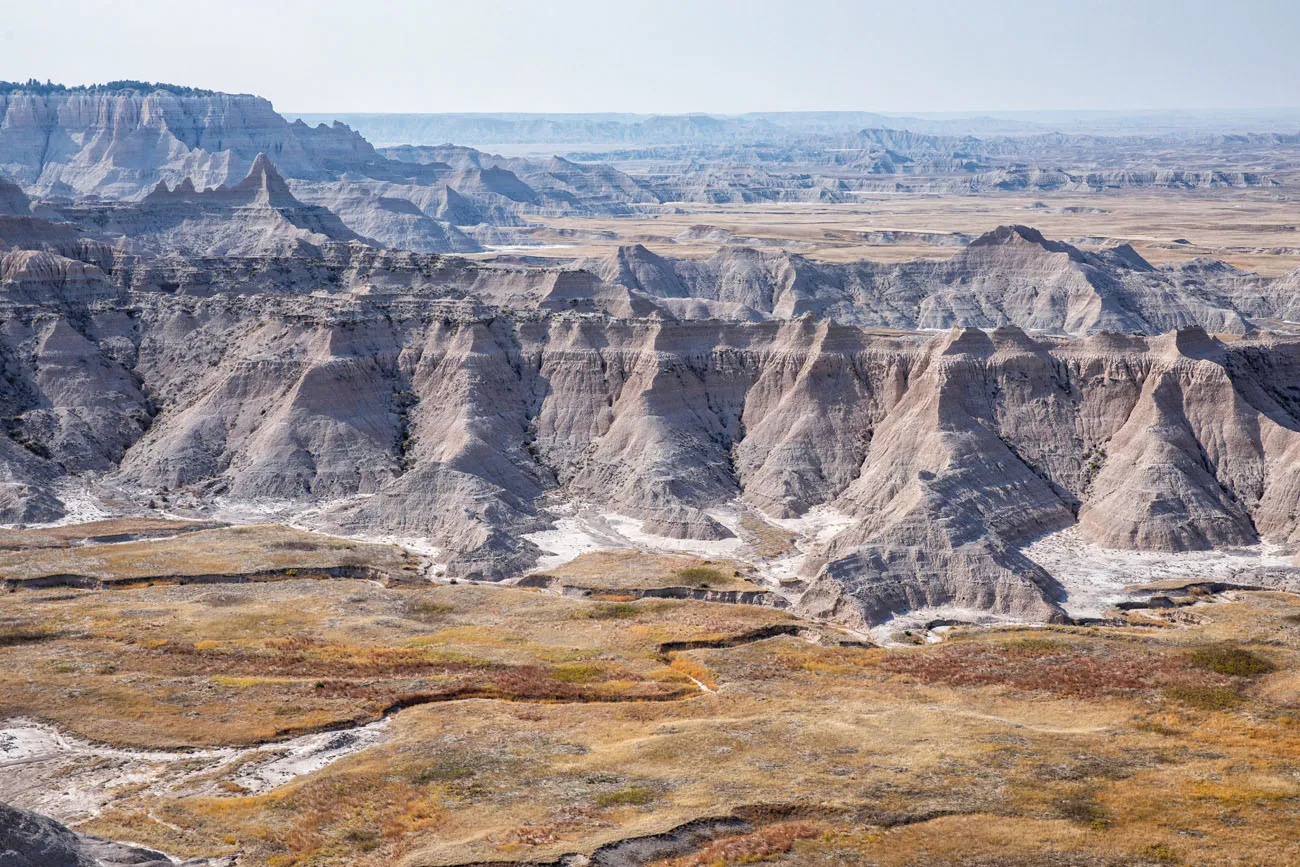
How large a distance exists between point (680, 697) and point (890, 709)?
967 cm

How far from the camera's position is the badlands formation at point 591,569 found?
41969 millimetres

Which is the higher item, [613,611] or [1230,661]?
[1230,661]

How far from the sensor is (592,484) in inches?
3775

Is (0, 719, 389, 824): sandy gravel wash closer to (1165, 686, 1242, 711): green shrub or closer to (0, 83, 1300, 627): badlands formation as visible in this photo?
(0, 83, 1300, 627): badlands formation

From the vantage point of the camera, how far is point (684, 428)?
98.6 meters

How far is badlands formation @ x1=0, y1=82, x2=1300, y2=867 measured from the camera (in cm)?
4197

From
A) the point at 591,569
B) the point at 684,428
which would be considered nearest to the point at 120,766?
the point at 591,569

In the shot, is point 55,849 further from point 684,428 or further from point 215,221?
point 215,221

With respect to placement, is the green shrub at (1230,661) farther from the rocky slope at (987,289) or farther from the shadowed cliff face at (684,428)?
the rocky slope at (987,289)

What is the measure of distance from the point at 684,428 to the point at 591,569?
2215cm

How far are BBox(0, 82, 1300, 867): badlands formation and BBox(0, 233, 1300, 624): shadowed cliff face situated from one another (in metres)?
0.34

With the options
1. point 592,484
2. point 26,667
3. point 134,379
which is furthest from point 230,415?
point 26,667

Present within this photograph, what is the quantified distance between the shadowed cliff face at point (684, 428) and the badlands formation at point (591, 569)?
0.34m

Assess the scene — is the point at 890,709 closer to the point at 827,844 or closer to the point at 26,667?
the point at 827,844
